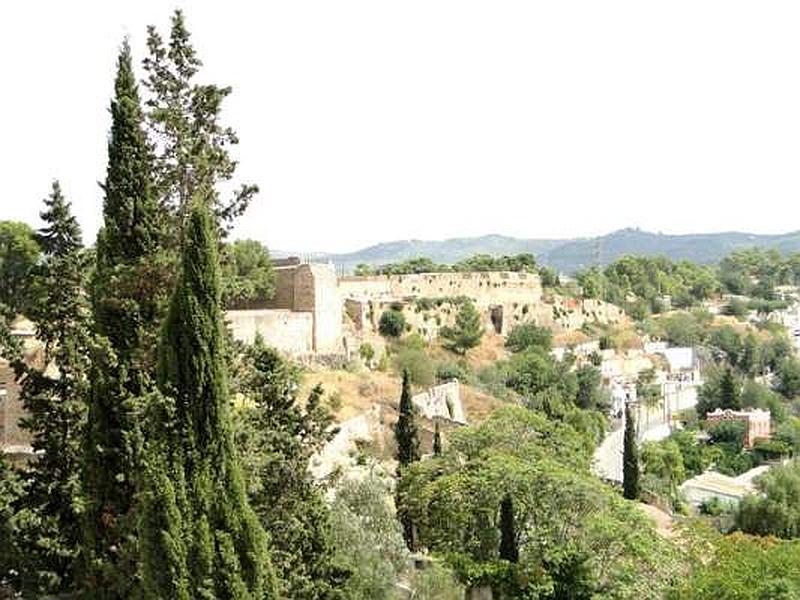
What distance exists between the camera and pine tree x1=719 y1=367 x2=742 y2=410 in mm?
65000

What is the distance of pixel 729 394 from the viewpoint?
65.6m

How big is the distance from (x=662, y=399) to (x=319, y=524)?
191 ft

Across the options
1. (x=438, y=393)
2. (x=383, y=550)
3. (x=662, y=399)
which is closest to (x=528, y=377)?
(x=438, y=393)

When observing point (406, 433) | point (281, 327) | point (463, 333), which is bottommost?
point (463, 333)

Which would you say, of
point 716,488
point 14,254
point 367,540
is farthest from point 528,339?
point 367,540

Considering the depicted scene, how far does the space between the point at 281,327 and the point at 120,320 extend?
2285 centimetres

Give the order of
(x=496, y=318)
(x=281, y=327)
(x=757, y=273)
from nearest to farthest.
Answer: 1. (x=281, y=327)
2. (x=496, y=318)
3. (x=757, y=273)

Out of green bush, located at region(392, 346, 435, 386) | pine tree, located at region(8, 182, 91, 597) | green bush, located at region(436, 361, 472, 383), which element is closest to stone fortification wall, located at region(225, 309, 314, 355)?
green bush, located at region(392, 346, 435, 386)

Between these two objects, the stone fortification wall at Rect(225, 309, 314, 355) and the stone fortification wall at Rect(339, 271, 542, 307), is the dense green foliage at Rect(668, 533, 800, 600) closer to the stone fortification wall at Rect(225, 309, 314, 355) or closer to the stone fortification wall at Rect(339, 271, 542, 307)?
the stone fortification wall at Rect(225, 309, 314, 355)

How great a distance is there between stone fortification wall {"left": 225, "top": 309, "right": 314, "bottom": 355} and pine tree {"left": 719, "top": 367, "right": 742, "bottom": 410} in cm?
3847

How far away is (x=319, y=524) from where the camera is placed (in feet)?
43.2

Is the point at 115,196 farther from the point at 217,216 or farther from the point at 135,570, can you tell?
the point at 135,570

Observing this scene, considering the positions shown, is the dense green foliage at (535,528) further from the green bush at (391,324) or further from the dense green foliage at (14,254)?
the green bush at (391,324)

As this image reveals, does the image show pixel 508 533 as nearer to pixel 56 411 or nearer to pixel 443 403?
pixel 56 411
